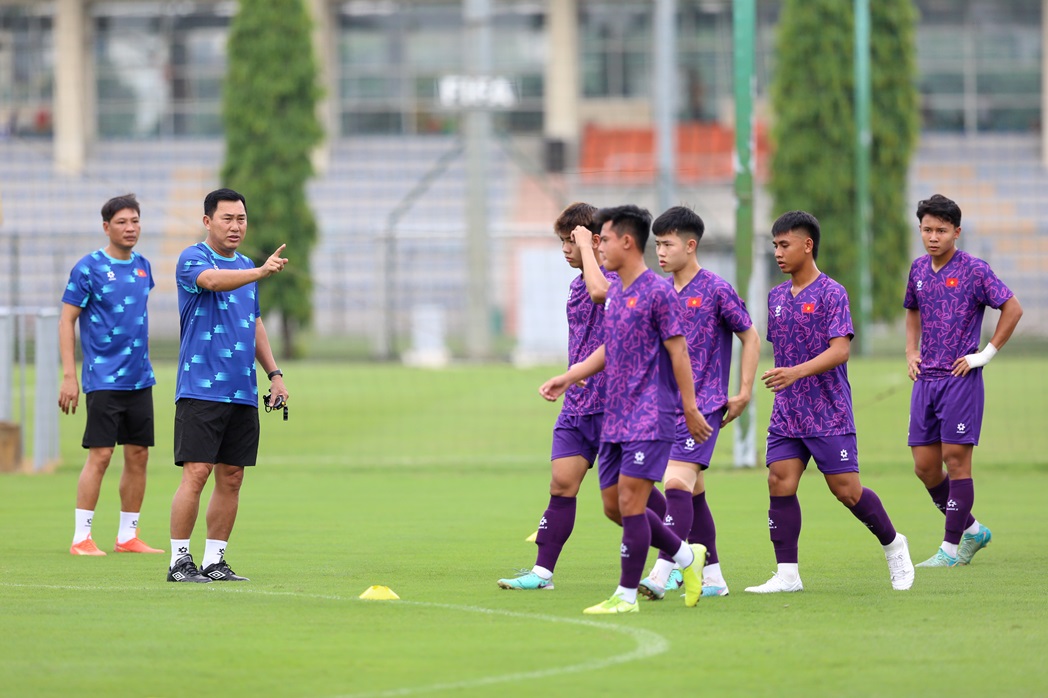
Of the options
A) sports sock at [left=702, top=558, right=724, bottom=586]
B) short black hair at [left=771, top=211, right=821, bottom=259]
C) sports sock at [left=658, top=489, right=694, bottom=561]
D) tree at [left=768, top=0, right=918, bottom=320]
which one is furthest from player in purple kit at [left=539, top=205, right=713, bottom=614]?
tree at [left=768, top=0, right=918, bottom=320]

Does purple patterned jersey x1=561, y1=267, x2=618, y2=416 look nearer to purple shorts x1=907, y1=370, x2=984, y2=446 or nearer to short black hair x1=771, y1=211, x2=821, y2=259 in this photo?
short black hair x1=771, y1=211, x2=821, y2=259

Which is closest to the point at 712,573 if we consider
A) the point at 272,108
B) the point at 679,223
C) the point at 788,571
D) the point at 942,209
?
the point at 788,571

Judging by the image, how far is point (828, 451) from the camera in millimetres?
8383

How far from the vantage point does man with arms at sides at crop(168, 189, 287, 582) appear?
868 centimetres

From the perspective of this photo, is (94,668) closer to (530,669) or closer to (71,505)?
(530,669)

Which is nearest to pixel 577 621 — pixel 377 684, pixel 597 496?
pixel 377 684

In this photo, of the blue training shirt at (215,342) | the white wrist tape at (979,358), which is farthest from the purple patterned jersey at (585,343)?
the white wrist tape at (979,358)

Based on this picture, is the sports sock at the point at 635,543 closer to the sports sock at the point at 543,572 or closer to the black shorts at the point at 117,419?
the sports sock at the point at 543,572

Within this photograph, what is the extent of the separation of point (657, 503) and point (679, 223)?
1459 mm

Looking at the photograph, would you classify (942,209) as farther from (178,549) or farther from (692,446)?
(178,549)

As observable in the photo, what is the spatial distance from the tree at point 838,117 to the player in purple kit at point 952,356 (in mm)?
22062

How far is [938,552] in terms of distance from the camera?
9.60 metres

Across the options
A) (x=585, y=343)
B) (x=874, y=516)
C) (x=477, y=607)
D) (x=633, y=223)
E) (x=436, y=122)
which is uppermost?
(x=436, y=122)

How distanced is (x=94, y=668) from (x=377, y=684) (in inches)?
47.1
